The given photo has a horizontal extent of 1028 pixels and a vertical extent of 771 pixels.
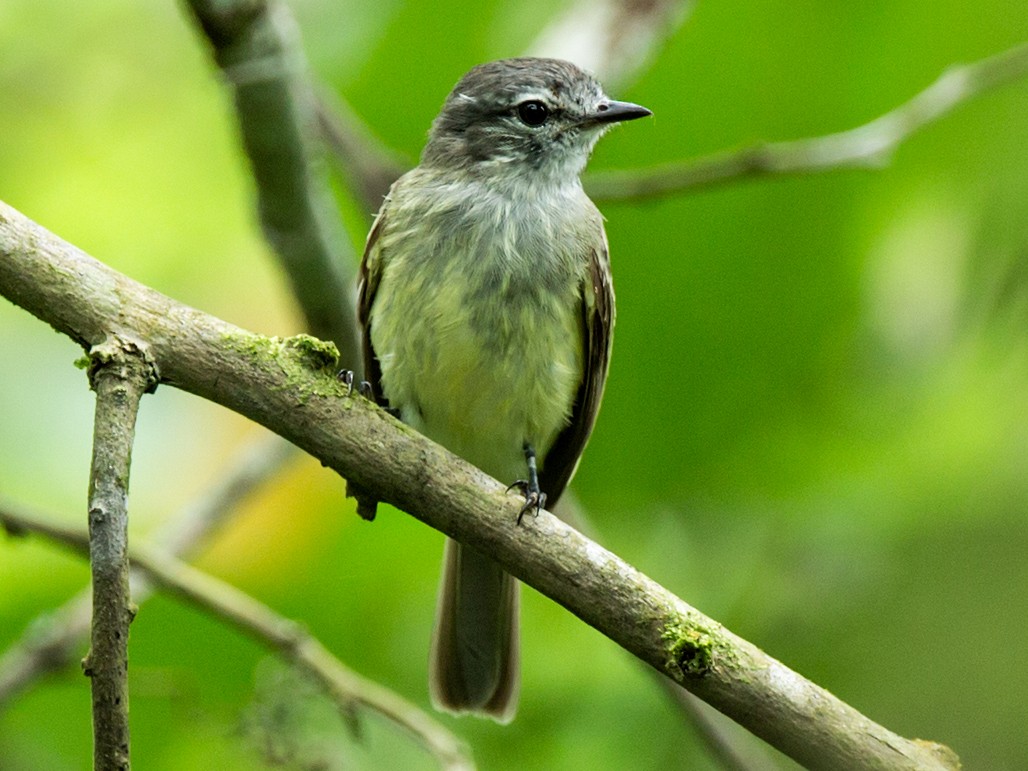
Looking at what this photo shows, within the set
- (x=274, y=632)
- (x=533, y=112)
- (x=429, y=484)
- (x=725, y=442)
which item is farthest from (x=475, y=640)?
(x=533, y=112)

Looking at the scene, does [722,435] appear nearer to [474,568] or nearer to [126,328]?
[474,568]

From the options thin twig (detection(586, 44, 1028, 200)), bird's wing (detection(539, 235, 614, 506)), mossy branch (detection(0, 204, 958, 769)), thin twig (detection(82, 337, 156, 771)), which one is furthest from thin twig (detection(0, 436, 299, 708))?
thin twig (detection(82, 337, 156, 771))

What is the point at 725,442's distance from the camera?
4.82m

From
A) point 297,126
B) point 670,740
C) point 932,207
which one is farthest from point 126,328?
point 932,207

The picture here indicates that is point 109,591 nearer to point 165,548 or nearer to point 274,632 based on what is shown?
point 274,632

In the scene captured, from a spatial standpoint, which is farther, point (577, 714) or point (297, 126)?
point (577, 714)

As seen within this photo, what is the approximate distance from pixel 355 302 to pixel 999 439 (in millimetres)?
2196

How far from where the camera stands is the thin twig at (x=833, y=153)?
446 centimetres

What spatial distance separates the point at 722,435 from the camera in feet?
15.8

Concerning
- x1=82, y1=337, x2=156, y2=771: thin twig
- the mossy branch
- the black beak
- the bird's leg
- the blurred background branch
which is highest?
the black beak

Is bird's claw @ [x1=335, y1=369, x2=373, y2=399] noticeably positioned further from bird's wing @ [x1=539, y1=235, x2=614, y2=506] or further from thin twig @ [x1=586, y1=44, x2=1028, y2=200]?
thin twig @ [x1=586, y1=44, x2=1028, y2=200]

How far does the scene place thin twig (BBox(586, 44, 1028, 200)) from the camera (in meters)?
4.46

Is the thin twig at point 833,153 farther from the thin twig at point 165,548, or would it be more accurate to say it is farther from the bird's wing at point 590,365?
the thin twig at point 165,548

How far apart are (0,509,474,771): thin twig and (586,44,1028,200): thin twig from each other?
5.93 feet
